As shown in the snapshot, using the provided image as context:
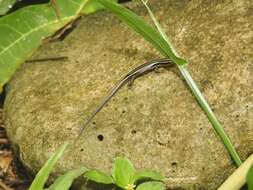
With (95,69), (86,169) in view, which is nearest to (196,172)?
(86,169)

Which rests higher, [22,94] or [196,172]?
[22,94]

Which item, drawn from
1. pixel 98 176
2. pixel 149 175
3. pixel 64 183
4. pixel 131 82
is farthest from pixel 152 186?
pixel 131 82

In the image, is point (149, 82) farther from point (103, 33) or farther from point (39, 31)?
point (39, 31)

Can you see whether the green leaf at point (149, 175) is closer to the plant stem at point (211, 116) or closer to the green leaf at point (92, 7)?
the plant stem at point (211, 116)

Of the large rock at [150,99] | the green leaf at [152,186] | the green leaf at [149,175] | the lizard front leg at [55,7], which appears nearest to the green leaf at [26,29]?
the lizard front leg at [55,7]

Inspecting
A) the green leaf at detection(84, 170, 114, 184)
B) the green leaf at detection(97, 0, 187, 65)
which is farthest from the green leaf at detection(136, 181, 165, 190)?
the green leaf at detection(97, 0, 187, 65)

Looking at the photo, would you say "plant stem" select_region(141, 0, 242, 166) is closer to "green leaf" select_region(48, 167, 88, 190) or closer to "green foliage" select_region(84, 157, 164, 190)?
"green foliage" select_region(84, 157, 164, 190)
